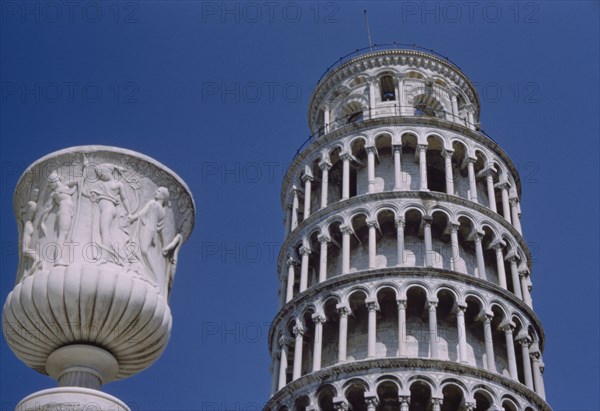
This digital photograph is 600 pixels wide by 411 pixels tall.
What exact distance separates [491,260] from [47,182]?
27979mm

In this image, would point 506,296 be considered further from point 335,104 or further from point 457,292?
point 335,104

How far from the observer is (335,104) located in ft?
132

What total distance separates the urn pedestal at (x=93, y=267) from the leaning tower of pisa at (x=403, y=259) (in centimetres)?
2215

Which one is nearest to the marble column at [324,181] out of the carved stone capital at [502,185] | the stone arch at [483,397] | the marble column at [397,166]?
the marble column at [397,166]

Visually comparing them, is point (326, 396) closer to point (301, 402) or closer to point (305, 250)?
point (301, 402)

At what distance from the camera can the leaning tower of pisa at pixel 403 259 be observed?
30031mm

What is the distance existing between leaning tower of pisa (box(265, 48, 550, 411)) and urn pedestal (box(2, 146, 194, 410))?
22154 millimetres

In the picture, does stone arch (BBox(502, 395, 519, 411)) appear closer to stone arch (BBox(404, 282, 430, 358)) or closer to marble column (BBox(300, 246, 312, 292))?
stone arch (BBox(404, 282, 430, 358))

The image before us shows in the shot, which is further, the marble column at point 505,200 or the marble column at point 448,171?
the marble column at point 505,200

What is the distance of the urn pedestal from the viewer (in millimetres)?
7031

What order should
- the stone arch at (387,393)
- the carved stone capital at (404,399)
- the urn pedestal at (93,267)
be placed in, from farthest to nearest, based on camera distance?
the stone arch at (387,393), the carved stone capital at (404,399), the urn pedestal at (93,267)

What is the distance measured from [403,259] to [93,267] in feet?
84.9

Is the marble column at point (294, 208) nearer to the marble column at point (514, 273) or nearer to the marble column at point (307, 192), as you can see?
the marble column at point (307, 192)

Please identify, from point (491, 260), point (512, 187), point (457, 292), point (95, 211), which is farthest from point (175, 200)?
point (512, 187)
